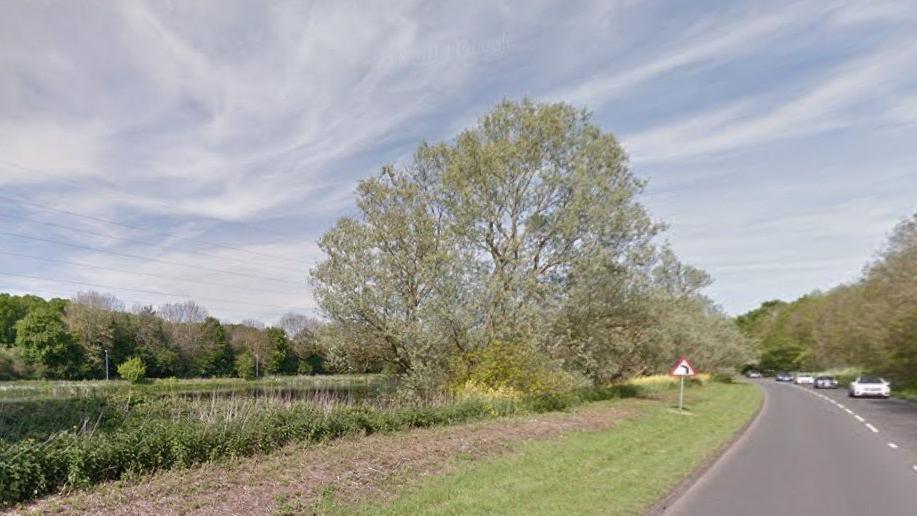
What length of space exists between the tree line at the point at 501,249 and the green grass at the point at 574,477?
27.7 ft

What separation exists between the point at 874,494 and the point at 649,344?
26.4m

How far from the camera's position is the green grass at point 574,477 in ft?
28.2

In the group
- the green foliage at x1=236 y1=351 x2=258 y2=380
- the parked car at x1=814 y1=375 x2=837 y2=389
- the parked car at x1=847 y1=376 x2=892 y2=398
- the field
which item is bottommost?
the green foliage at x1=236 y1=351 x2=258 y2=380

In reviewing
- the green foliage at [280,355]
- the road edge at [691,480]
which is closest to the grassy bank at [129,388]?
the road edge at [691,480]

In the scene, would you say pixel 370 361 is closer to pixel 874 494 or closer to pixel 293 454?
pixel 293 454

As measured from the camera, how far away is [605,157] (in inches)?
1130

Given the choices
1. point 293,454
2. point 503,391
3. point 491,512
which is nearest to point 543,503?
point 491,512

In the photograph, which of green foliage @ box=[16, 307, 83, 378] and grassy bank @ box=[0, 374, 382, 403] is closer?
grassy bank @ box=[0, 374, 382, 403]

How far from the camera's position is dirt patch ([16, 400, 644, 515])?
7.61 meters

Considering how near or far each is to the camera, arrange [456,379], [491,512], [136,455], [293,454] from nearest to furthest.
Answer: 1. [491,512]
2. [136,455]
3. [293,454]
4. [456,379]

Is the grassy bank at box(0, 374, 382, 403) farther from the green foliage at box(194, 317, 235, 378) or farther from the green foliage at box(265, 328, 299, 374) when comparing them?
the green foliage at box(265, 328, 299, 374)

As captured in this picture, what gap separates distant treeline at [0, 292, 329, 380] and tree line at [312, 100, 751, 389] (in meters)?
31.6

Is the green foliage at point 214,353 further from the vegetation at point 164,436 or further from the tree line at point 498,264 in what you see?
the vegetation at point 164,436

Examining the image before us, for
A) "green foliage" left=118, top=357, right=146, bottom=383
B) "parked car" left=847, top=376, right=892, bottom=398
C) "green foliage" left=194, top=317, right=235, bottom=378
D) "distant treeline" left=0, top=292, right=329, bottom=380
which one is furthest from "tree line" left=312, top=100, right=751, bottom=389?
"green foliage" left=194, top=317, right=235, bottom=378
